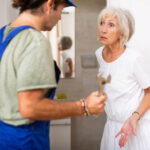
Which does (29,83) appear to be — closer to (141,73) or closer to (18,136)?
(18,136)

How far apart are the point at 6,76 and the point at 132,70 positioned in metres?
0.75

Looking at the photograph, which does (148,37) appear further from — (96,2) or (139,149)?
(96,2)

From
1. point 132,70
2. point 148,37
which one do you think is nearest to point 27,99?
point 132,70

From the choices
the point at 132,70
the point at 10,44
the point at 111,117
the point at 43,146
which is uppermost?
the point at 10,44

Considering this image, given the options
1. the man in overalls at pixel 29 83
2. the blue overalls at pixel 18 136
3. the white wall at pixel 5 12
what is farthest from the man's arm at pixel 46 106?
the white wall at pixel 5 12

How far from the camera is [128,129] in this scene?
1.16m

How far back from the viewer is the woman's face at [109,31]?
1281 mm

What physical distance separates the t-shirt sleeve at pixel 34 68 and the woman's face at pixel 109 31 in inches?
27.4

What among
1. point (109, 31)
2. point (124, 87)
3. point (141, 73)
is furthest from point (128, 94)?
point (109, 31)

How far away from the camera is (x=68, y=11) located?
9.25 feet

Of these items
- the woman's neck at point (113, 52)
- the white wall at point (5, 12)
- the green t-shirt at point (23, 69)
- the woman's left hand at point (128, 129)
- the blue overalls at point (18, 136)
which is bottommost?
the woman's left hand at point (128, 129)

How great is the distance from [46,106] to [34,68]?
5.2 inches

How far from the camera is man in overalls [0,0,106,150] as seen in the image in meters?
0.65

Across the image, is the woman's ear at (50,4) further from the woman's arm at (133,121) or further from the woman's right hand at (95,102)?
the woman's arm at (133,121)
